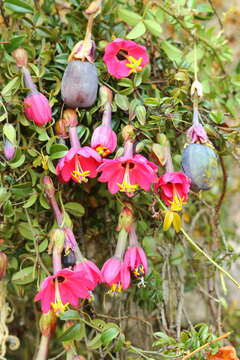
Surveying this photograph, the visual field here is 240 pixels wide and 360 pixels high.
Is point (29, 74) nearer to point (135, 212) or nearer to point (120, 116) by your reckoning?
point (120, 116)

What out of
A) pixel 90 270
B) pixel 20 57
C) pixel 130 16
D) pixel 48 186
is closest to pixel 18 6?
pixel 20 57

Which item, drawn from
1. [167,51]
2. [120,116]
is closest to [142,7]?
[167,51]

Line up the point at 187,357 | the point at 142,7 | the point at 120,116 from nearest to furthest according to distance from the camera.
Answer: the point at 187,357
the point at 120,116
the point at 142,7

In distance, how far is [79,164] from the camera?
2.29 feet

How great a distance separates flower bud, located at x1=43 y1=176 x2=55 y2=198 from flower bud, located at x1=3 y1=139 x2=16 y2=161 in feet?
0.20

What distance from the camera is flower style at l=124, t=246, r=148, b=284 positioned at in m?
0.71

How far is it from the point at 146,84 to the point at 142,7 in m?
0.15

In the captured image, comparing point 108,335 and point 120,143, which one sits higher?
point 120,143

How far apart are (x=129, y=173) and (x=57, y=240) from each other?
141 mm

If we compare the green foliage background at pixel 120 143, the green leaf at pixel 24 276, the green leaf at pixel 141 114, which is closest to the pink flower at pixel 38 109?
the green foliage background at pixel 120 143

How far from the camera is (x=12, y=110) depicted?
76 centimetres

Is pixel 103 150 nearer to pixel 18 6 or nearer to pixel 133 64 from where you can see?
pixel 133 64

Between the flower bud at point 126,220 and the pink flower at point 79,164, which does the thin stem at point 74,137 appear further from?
the flower bud at point 126,220

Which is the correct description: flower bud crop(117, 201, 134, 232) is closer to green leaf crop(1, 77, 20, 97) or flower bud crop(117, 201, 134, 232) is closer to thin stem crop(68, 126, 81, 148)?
thin stem crop(68, 126, 81, 148)
